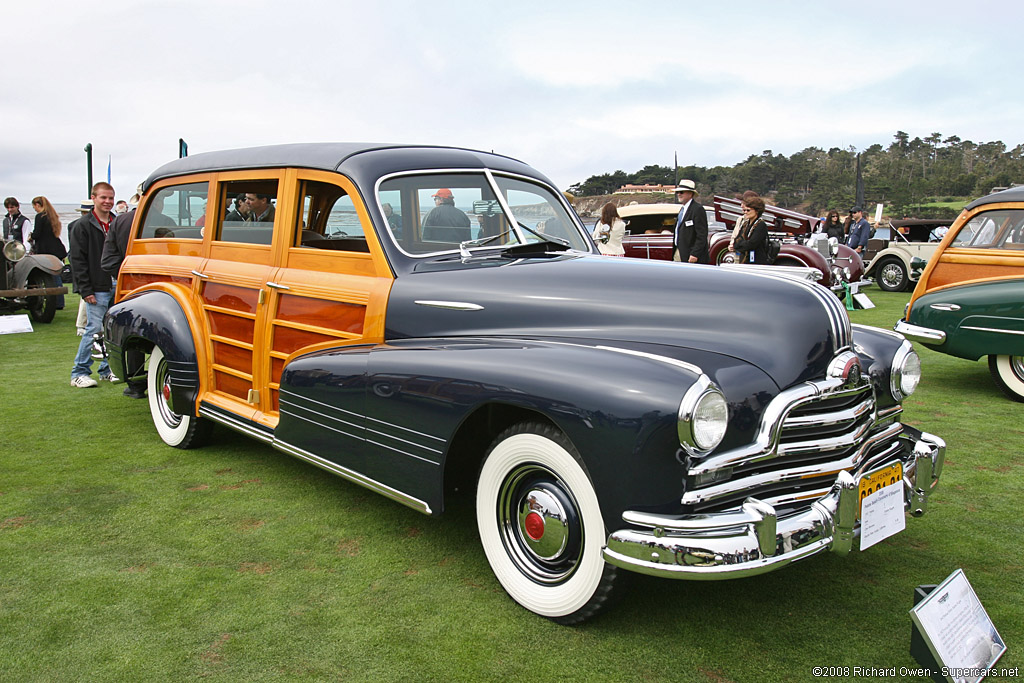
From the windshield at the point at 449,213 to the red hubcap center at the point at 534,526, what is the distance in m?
1.42

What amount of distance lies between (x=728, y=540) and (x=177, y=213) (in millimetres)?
4268

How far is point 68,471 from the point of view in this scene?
4.42 metres

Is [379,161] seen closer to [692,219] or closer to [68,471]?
[68,471]

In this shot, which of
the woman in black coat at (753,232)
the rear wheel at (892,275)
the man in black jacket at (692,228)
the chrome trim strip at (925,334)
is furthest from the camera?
the rear wheel at (892,275)

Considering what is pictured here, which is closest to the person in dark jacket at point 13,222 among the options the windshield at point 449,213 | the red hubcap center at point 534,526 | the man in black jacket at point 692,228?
the man in black jacket at point 692,228

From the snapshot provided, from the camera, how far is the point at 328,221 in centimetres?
399

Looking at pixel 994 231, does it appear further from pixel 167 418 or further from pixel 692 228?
pixel 167 418

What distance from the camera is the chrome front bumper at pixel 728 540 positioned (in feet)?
7.45

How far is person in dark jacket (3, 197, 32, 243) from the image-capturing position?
12.4 meters

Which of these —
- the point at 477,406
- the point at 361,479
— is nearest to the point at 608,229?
the point at 361,479

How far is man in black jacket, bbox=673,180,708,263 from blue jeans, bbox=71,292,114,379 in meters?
6.14

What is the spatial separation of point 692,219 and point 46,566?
24.5 feet

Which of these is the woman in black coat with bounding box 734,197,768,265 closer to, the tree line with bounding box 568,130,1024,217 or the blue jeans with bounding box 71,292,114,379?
the blue jeans with bounding box 71,292,114,379

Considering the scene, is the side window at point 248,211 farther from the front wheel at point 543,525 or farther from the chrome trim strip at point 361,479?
the front wheel at point 543,525
